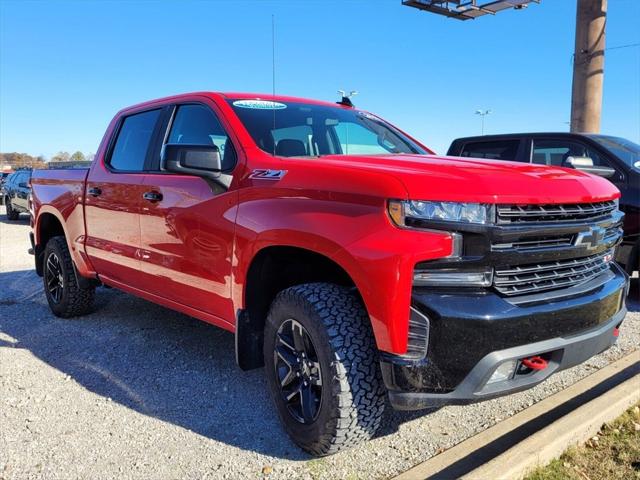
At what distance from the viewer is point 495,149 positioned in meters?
6.95

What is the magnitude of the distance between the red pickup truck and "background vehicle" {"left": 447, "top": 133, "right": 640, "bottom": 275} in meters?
Result: 2.34

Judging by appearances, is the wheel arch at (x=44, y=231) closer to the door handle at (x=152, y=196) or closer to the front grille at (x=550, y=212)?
the door handle at (x=152, y=196)

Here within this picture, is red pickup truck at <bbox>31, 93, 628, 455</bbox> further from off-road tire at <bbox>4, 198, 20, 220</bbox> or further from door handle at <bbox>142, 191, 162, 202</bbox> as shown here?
off-road tire at <bbox>4, 198, 20, 220</bbox>

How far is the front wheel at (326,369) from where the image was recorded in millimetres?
2432

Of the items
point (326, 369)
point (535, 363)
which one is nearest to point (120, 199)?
point (326, 369)

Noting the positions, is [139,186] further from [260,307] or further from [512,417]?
[512,417]

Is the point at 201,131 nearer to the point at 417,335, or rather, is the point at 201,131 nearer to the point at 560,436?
the point at 417,335

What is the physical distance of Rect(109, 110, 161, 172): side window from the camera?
418 centimetres

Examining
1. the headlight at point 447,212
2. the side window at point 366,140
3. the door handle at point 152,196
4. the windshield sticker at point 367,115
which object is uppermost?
the windshield sticker at point 367,115

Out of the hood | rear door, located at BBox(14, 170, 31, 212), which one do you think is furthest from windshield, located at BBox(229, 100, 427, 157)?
rear door, located at BBox(14, 170, 31, 212)

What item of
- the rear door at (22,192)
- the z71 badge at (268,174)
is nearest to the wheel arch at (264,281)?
the z71 badge at (268,174)

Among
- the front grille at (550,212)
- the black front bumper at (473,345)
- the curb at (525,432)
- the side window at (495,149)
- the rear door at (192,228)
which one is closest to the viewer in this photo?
the black front bumper at (473,345)

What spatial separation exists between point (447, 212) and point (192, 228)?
1.72 m

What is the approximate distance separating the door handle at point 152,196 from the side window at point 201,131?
0.42m
